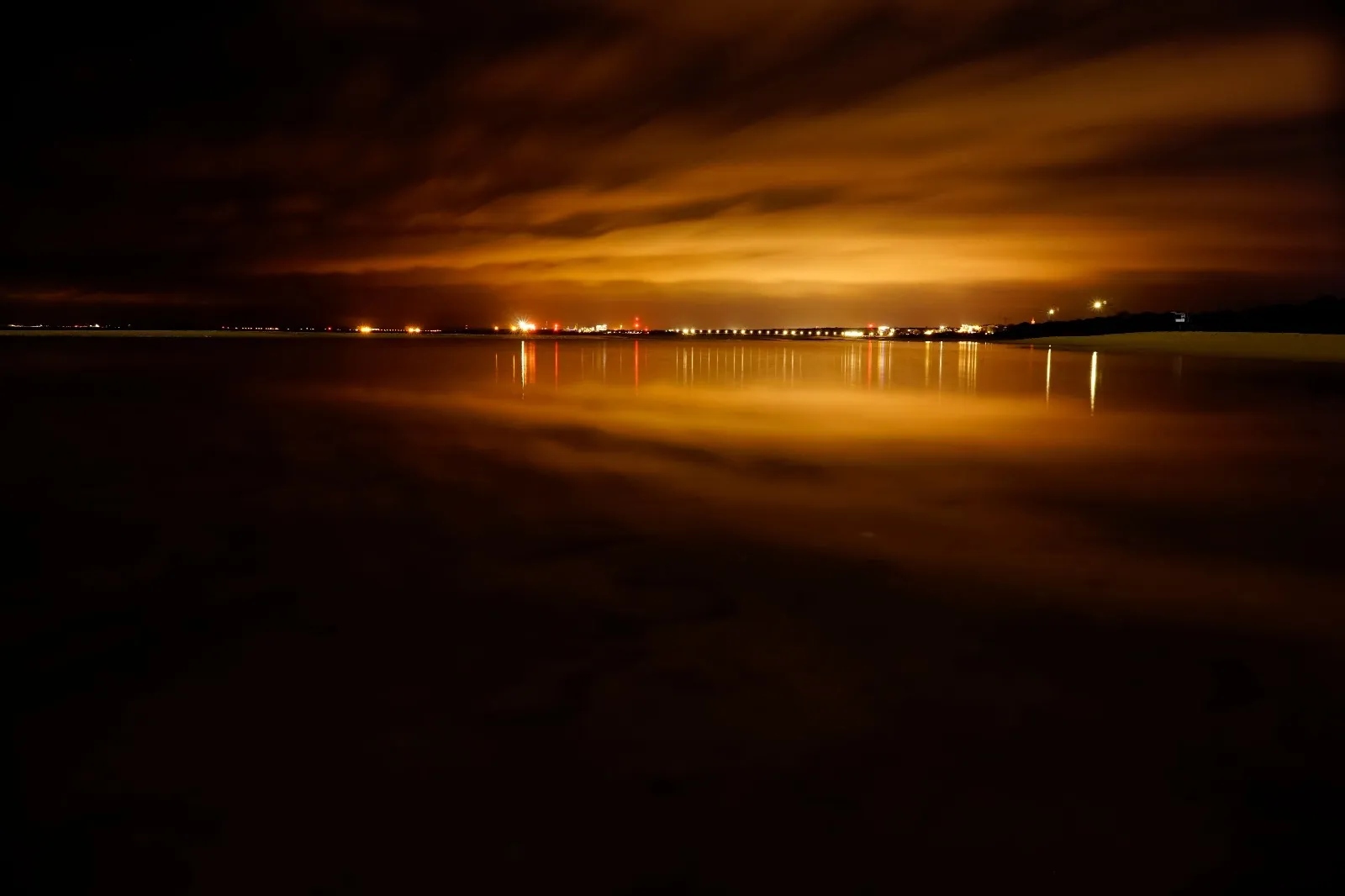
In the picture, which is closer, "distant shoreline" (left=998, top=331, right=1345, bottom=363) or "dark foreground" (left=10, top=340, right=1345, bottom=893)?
"dark foreground" (left=10, top=340, right=1345, bottom=893)

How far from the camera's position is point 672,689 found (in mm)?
4402

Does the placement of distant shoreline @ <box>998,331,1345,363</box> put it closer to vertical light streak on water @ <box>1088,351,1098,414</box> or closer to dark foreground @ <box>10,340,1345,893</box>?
vertical light streak on water @ <box>1088,351,1098,414</box>

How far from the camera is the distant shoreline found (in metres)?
51.8

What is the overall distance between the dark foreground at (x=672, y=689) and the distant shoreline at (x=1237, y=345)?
49530 mm

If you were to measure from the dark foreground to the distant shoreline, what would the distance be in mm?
49530

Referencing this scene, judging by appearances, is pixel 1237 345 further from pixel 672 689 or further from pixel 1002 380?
pixel 672 689

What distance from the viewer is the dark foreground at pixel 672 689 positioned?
124 inches

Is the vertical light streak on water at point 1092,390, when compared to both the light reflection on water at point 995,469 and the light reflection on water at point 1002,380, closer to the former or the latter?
the light reflection on water at point 1002,380

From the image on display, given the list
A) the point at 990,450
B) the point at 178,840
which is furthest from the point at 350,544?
the point at 990,450

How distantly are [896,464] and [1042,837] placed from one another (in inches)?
348

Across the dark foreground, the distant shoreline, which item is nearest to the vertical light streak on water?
the dark foreground

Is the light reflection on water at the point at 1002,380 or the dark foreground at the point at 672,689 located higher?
the light reflection on water at the point at 1002,380

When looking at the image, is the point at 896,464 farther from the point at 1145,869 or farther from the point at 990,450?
the point at 1145,869

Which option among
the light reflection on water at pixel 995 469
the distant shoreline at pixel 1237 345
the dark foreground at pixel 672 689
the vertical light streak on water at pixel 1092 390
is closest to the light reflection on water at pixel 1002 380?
the vertical light streak on water at pixel 1092 390
